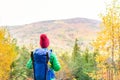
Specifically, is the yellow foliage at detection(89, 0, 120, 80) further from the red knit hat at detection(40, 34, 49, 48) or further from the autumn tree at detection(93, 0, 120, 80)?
the red knit hat at detection(40, 34, 49, 48)

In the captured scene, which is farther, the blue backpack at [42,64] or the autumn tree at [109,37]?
the autumn tree at [109,37]

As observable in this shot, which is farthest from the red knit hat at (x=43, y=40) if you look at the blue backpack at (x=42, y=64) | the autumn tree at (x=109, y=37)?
the autumn tree at (x=109, y=37)

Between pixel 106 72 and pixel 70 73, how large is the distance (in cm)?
3258

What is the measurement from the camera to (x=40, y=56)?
21.2 ft

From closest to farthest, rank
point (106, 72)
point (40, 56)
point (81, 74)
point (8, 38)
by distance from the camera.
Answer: point (40, 56) < point (106, 72) < point (8, 38) < point (81, 74)

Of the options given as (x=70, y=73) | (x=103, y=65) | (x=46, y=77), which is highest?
(x=46, y=77)

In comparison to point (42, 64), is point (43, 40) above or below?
above

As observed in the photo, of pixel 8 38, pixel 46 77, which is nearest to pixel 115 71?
pixel 8 38

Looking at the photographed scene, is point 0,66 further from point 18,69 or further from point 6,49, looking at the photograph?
point 18,69

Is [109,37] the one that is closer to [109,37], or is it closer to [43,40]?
[109,37]

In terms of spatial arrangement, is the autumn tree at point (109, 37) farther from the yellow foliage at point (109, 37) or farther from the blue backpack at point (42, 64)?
the blue backpack at point (42, 64)

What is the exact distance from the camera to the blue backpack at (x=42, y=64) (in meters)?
6.46

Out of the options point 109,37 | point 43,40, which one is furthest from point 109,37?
point 43,40

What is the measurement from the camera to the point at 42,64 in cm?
653
